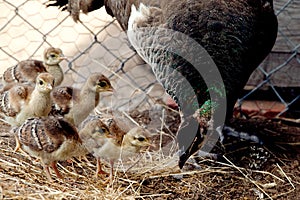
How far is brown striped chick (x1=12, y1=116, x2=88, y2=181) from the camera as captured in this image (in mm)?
2682

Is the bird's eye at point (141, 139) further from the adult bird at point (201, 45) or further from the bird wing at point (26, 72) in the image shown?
the bird wing at point (26, 72)

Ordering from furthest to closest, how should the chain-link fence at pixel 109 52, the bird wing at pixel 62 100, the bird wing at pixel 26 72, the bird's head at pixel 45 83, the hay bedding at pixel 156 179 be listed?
the chain-link fence at pixel 109 52 → the bird wing at pixel 26 72 → the bird wing at pixel 62 100 → the bird's head at pixel 45 83 → the hay bedding at pixel 156 179

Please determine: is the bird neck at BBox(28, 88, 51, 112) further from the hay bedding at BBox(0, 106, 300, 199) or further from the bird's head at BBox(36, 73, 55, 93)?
the hay bedding at BBox(0, 106, 300, 199)

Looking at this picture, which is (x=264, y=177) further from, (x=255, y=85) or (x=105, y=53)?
(x=105, y=53)

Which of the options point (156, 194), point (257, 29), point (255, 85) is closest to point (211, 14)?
point (257, 29)

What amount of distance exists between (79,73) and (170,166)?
120 cm

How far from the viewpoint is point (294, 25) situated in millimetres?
3752

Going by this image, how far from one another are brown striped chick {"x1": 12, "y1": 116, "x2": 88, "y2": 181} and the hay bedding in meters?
0.11

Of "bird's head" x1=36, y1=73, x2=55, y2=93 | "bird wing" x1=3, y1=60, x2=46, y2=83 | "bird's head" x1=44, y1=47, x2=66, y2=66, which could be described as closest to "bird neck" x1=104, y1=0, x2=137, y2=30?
"bird's head" x1=44, y1=47, x2=66, y2=66

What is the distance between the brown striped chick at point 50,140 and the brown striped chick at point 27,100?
0.12m

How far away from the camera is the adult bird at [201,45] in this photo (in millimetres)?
2754

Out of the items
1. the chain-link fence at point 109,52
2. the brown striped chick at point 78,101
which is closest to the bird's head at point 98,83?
the brown striped chick at point 78,101

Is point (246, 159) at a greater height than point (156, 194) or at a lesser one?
lesser

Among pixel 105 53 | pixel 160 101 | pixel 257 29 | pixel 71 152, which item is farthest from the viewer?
pixel 105 53
